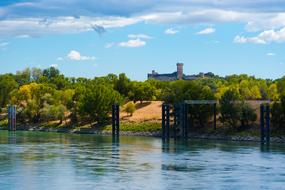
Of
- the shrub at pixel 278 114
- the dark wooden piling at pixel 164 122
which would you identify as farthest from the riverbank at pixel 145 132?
the dark wooden piling at pixel 164 122

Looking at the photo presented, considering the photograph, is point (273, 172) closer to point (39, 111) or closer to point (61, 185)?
point (61, 185)

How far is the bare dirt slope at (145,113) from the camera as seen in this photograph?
13594 centimetres

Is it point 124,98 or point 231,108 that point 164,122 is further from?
point 124,98

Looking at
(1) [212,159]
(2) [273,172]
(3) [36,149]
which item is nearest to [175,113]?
(3) [36,149]

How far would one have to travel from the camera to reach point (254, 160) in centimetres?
6656

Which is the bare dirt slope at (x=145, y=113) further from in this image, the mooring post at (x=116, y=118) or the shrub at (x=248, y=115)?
the shrub at (x=248, y=115)

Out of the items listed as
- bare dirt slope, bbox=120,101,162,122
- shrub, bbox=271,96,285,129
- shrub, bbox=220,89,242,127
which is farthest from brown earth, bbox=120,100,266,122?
shrub, bbox=271,96,285,129

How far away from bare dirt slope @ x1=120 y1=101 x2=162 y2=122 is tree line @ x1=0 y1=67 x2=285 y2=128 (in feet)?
10.1

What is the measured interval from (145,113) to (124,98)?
44.2 feet

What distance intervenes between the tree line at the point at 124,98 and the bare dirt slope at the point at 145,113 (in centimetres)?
307

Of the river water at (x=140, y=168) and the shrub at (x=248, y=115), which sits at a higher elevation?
the shrub at (x=248, y=115)

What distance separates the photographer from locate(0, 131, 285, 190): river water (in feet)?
157

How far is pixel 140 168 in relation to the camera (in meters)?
58.5

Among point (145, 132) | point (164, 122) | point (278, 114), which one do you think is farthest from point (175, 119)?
point (278, 114)
